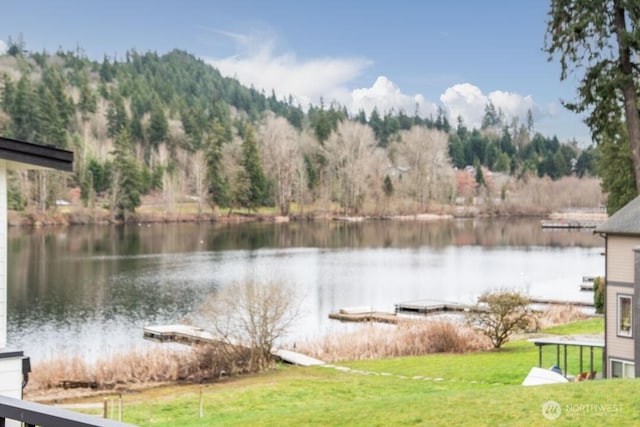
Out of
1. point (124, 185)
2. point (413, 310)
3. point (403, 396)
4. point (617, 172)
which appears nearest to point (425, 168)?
point (124, 185)

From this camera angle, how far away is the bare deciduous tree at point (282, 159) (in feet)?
319

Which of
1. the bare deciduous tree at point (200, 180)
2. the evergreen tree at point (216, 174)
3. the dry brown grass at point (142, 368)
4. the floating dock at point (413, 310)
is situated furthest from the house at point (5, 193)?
the evergreen tree at point (216, 174)

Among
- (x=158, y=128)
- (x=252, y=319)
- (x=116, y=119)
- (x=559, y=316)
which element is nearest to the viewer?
→ (x=252, y=319)

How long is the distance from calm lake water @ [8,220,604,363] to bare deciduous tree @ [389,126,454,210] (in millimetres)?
24203

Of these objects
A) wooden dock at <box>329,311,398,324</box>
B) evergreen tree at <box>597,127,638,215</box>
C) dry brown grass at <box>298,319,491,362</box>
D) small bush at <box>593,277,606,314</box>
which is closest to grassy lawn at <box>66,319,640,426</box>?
dry brown grass at <box>298,319,491,362</box>

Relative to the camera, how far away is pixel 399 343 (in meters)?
23.5

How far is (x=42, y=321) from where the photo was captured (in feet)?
95.3

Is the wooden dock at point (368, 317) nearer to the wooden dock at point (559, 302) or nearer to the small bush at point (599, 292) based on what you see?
the wooden dock at point (559, 302)

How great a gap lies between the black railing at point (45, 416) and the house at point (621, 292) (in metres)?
15.0

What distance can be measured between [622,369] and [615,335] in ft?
2.18

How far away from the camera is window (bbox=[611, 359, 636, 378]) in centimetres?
1608

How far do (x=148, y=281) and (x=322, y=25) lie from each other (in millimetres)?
142858

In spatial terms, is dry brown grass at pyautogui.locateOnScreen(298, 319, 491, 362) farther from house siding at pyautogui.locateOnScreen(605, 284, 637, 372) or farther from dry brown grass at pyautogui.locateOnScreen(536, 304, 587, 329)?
house siding at pyautogui.locateOnScreen(605, 284, 637, 372)

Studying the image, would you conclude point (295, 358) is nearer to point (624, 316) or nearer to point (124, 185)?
point (624, 316)
